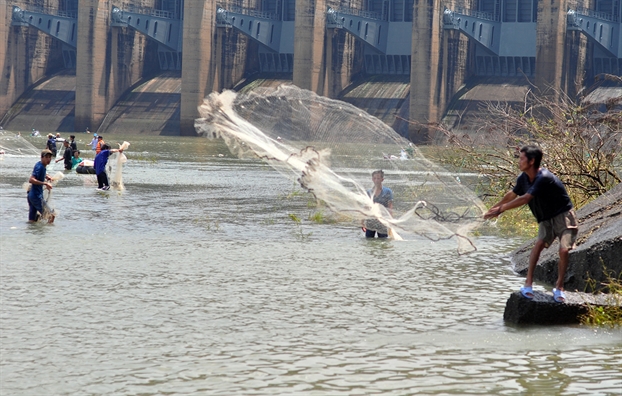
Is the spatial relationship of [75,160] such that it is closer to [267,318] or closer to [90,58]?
[267,318]

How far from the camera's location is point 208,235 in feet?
54.1

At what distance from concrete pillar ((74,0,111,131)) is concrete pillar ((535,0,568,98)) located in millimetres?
33088

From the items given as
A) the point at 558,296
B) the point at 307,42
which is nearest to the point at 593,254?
the point at 558,296

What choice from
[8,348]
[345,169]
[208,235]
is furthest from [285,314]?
[208,235]

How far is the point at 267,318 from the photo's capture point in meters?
9.70

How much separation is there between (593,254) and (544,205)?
1.69 meters

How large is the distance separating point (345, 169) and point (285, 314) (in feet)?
14.4

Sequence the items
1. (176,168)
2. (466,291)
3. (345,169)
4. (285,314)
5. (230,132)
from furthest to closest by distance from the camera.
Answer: (176,168) → (345,169) → (230,132) → (466,291) → (285,314)

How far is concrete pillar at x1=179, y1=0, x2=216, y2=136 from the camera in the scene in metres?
72.5

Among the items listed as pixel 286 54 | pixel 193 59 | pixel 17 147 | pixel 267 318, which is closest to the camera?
pixel 267 318

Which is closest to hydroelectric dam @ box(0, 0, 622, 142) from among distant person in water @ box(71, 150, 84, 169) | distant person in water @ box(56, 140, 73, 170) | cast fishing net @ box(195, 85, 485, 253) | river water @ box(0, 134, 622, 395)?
distant person in water @ box(71, 150, 84, 169)

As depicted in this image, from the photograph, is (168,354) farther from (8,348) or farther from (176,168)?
(176,168)

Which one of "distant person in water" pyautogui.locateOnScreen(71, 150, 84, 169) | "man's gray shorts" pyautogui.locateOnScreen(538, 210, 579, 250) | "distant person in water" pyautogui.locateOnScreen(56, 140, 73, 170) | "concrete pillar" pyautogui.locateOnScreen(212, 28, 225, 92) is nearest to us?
"man's gray shorts" pyautogui.locateOnScreen(538, 210, 579, 250)

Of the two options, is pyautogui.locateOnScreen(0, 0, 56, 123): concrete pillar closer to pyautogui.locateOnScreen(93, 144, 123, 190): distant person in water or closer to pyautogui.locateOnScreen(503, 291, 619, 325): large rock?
pyautogui.locateOnScreen(93, 144, 123, 190): distant person in water
